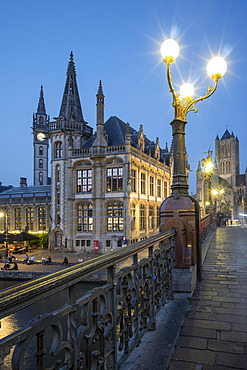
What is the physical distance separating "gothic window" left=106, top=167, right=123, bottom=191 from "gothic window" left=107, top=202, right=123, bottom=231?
5.81 ft

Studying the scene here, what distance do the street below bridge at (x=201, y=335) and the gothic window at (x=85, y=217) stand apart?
25.2 metres

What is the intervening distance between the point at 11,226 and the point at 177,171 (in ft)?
142

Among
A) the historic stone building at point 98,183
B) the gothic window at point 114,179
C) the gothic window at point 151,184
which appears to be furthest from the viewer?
the gothic window at point 151,184

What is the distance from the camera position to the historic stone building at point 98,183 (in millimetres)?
28562

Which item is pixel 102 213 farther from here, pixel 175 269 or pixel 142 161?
pixel 175 269

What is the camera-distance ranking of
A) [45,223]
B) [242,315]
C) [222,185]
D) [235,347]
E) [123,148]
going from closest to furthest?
1. [235,347]
2. [242,315]
3. [123,148]
4. [45,223]
5. [222,185]

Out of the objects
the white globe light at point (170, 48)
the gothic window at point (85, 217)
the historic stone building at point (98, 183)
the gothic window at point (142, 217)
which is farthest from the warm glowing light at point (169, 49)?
the gothic window at point (142, 217)

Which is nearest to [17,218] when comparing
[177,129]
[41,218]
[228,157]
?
[41,218]

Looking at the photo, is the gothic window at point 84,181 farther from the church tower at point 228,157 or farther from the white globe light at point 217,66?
the church tower at point 228,157

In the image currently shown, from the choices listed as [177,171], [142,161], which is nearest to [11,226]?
[142,161]

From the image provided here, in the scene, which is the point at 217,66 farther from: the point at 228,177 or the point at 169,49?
the point at 228,177

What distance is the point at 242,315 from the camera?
388cm

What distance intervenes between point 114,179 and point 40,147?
4990cm

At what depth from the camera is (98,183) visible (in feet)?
95.6
